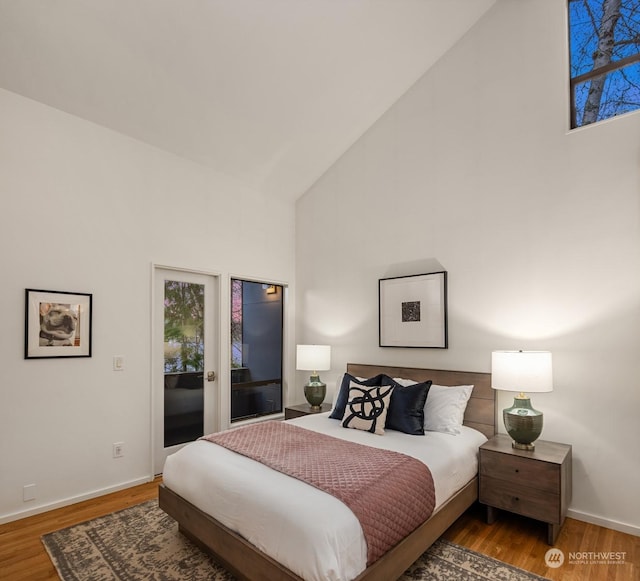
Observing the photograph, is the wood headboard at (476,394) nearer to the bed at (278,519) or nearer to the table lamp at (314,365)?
the bed at (278,519)

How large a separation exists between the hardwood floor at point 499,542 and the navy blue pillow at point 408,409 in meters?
0.69

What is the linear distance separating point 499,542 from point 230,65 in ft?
12.8

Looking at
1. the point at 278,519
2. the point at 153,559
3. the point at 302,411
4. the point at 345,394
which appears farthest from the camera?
the point at 302,411

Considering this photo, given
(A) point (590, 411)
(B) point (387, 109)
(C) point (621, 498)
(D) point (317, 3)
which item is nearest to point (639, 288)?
(A) point (590, 411)

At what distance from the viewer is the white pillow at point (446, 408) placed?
3107 mm

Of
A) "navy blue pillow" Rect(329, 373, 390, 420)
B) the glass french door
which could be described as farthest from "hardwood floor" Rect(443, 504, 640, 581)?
the glass french door

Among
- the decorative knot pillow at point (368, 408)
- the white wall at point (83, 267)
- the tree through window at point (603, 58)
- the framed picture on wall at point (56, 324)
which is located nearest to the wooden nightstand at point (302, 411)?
the decorative knot pillow at point (368, 408)

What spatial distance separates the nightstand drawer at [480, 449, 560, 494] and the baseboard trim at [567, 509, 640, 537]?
23.4 inches

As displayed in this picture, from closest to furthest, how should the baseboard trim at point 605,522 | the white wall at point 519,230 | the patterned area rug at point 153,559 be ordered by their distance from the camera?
the patterned area rug at point 153,559 < the baseboard trim at point 605,522 < the white wall at point 519,230

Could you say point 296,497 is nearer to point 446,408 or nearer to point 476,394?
point 446,408

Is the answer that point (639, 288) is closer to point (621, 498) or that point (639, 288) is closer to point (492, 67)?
point (621, 498)

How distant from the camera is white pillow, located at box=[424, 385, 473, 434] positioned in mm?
3107

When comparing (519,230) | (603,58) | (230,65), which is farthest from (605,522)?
(230,65)

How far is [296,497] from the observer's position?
1.93 meters
